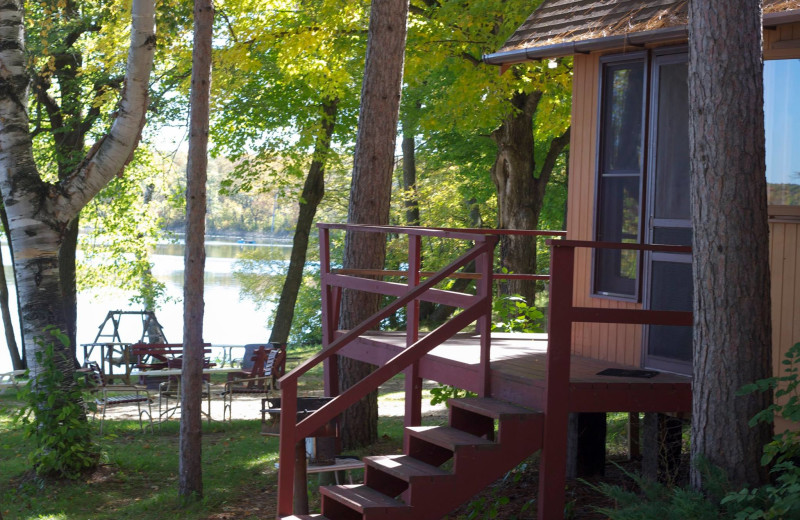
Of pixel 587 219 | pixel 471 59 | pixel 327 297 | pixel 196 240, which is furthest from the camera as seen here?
pixel 471 59

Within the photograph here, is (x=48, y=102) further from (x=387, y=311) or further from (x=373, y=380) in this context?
(x=373, y=380)

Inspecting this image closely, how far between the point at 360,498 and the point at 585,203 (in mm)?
3883

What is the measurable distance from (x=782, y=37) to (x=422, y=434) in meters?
4.21

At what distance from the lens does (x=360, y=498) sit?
6.16m

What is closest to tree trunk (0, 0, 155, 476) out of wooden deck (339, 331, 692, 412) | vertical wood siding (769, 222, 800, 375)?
wooden deck (339, 331, 692, 412)

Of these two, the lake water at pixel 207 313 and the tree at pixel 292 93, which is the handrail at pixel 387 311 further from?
the lake water at pixel 207 313

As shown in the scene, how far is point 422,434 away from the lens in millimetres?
6594

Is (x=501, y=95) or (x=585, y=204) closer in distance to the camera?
(x=585, y=204)

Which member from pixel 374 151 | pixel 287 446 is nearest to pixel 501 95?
pixel 374 151

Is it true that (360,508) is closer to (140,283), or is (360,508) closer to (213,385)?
(213,385)

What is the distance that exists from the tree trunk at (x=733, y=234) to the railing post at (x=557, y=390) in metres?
1.06

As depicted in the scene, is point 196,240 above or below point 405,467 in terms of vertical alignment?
above

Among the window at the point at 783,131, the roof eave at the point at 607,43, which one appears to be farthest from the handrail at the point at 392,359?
the window at the point at 783,131

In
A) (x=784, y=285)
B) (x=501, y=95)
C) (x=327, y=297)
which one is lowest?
(x=327, y=297)
